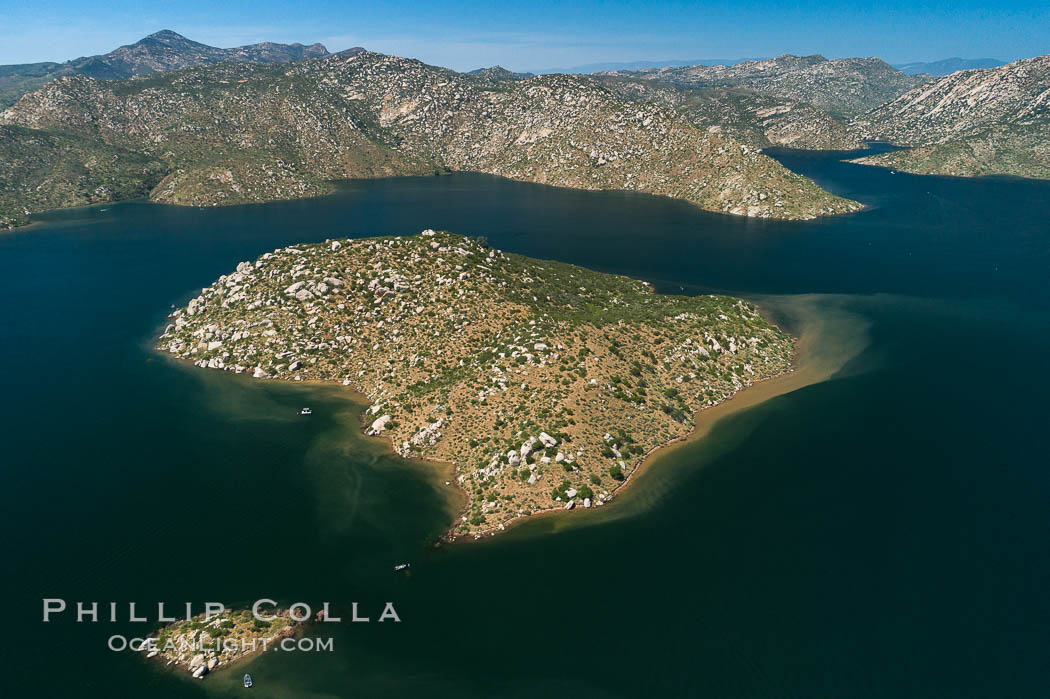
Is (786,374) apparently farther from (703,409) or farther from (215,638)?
(215,638)

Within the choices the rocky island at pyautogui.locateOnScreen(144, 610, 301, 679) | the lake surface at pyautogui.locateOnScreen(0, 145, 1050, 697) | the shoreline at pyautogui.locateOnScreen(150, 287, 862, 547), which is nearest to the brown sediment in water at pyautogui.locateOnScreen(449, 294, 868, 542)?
the shoreline at pyautogui.locateOnScreen(150, 287, 862, 547)

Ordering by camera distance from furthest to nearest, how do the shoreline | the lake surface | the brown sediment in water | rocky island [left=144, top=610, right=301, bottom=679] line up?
the shoreline → the brown sediment in water → rocky island [left=144, top=610, right=301, bottom=679] → the lake surface

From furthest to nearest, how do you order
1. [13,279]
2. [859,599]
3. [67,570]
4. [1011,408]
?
1. [13,279]
2. [1011,408]
3. [67,570]
4. [859,599]

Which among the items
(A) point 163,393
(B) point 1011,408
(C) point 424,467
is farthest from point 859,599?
(A) point 163,393

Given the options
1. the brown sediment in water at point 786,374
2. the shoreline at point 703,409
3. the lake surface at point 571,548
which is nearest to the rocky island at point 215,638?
the lake surface at point 571,548

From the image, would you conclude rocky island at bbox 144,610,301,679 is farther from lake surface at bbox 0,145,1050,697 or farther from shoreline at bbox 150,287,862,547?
shoreline at bbox 150,287,862,547

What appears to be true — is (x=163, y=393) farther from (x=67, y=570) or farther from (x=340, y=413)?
(x=67, y=570)

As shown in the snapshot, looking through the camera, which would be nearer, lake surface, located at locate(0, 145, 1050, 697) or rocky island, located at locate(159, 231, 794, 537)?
lake surface, located at locate(0, 145, 1050, 697)

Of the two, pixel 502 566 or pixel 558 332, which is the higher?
pixel 558 332
